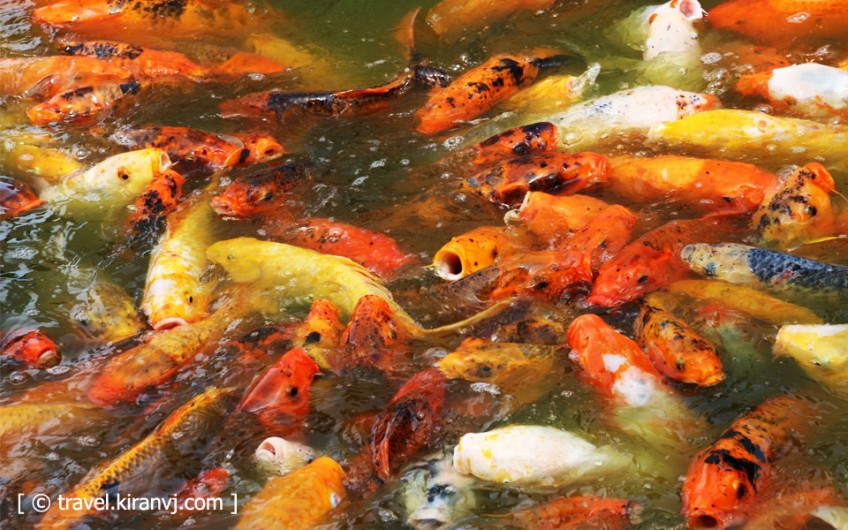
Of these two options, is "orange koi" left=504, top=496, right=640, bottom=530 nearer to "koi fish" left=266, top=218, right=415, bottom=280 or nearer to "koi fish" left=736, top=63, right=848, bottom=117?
"koi fish" left=266, top=218, right=415, bottom=280

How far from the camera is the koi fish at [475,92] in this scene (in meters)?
5.51

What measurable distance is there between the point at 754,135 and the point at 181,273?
9.57 feet

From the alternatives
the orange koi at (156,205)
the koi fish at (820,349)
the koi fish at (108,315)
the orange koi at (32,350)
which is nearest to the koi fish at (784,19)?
the koi fish at (820,349)

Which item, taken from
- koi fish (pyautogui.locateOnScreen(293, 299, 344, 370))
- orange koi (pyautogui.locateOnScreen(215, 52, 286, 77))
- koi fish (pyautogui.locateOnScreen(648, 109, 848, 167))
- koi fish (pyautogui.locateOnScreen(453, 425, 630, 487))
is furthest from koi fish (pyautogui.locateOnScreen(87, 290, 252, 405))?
orange koi (pyautogui.locateOnScreen(215, 52, 286, 77))

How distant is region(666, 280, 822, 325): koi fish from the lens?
12.1ft

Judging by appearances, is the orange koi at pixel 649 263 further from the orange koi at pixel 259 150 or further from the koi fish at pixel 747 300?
the orange koi at pixel 259 150

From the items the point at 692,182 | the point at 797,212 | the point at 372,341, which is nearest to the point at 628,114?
the point at 692,182

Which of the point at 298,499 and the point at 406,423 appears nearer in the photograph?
the point at 298,499

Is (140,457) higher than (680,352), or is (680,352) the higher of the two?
(680,352)

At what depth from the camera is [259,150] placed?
5336 mm

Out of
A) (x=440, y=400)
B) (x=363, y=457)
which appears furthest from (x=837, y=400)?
(x=363, y=457)

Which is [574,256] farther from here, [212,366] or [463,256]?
[212,366]

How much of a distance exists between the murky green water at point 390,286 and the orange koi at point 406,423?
0.08 meters

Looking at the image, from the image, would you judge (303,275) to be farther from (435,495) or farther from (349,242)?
(435,495)
